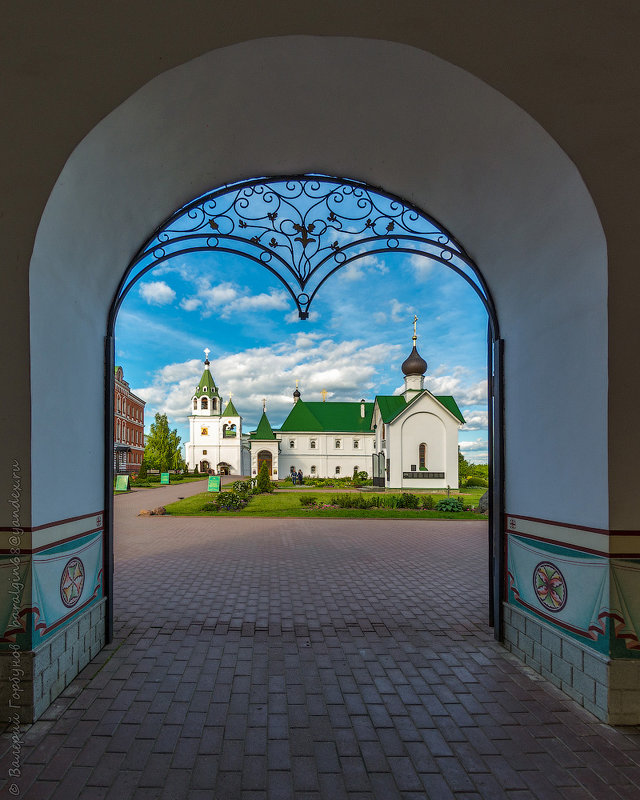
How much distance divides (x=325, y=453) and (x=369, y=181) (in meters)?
40.5

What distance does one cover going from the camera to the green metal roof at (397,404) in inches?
1255

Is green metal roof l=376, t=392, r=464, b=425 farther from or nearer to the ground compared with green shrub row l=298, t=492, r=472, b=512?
farther from the ground

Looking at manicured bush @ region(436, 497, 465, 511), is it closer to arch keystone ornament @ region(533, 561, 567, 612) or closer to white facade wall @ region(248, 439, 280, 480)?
arch keystone ornament @ region(533, 561, 567, 612)

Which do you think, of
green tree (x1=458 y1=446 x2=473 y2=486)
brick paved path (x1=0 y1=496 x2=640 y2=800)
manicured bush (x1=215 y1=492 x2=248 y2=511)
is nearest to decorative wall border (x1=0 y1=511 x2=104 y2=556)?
brick paved path (x1=0 y1=496 x2=640 y2=800)

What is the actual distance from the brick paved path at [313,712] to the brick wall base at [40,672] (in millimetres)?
114

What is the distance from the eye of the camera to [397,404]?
3441cm

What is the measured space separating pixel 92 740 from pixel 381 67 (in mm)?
5314

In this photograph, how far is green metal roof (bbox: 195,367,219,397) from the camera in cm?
5188

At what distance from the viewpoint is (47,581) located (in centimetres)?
367

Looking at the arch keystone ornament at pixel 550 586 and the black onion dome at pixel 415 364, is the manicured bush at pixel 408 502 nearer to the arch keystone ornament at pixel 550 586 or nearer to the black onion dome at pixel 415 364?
the arch keystone ornament at pixel 550 586

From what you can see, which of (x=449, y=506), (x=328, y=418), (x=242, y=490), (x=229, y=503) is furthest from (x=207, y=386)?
(x=449, y=506)

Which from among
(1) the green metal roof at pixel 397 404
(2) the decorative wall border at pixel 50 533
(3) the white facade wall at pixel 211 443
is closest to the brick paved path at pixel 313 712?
(2) the decorative wall border at pixel 50 533

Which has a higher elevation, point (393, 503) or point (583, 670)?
point (583, 670)

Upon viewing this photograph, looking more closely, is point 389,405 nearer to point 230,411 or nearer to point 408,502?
point 408,502
